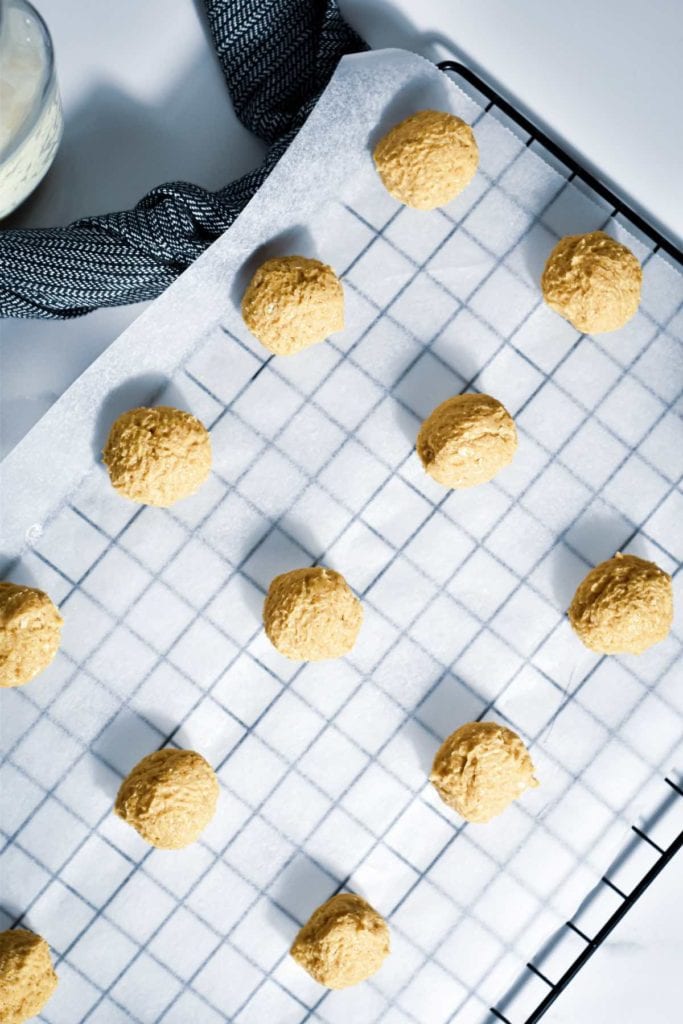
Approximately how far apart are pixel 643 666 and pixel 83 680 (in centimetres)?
60

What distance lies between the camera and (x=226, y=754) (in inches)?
45.9

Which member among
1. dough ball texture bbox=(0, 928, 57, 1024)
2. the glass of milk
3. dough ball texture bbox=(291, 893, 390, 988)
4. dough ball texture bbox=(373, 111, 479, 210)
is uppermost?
dough ball texture bbox=(373, 111, 479, 210)

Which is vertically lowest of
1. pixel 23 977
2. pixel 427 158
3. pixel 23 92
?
pixel 23 977

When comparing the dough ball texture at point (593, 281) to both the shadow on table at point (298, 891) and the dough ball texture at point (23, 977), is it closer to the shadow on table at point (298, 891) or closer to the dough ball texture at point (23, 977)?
the shadow on table at point (298, 891)

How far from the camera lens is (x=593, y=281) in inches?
44.1

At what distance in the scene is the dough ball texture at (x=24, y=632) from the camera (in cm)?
110

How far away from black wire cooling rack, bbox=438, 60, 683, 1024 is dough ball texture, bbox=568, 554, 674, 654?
0.17 metres

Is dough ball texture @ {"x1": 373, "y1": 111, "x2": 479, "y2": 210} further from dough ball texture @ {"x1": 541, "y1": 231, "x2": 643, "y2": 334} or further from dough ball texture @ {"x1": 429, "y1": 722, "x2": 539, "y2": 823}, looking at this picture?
dough ball texture @ {"x1": 429, "y1": 722, "x2": 539, "y2": 823}

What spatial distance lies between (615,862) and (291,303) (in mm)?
689

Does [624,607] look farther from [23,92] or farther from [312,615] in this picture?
[23,92]

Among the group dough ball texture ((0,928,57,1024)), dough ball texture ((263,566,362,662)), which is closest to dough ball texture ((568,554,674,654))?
dough ball texture ((263,566,362,662))

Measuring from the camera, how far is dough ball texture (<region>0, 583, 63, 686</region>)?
110cm

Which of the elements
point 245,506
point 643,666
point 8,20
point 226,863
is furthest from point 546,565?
point 8,20

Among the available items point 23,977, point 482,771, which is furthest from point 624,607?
point 23,977
